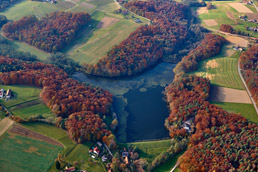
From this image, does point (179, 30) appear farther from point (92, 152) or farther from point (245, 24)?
→ point (92, 152)

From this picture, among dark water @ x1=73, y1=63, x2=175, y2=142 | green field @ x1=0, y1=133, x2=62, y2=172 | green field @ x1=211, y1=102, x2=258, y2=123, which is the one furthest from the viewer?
green field @ x1=211, y1=102, x2=258, y2=123

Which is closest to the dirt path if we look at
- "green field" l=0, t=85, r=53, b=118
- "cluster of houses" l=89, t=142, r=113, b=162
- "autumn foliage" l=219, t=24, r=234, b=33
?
"green field" l=0, t=85, r=53, b=118

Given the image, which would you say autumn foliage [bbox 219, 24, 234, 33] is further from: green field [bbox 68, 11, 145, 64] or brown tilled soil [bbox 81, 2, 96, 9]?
brown tilled soil [bbox 81, 2, 96, 9]

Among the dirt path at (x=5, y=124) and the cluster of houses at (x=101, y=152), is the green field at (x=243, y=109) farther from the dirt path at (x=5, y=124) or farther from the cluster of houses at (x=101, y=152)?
the dirt path at (x=5, y=124)

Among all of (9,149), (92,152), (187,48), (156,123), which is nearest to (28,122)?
(9,149)

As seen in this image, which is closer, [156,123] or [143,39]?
[156,123]

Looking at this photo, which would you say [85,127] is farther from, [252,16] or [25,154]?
[252,16]

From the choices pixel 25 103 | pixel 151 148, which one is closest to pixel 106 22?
pixel 25 103
